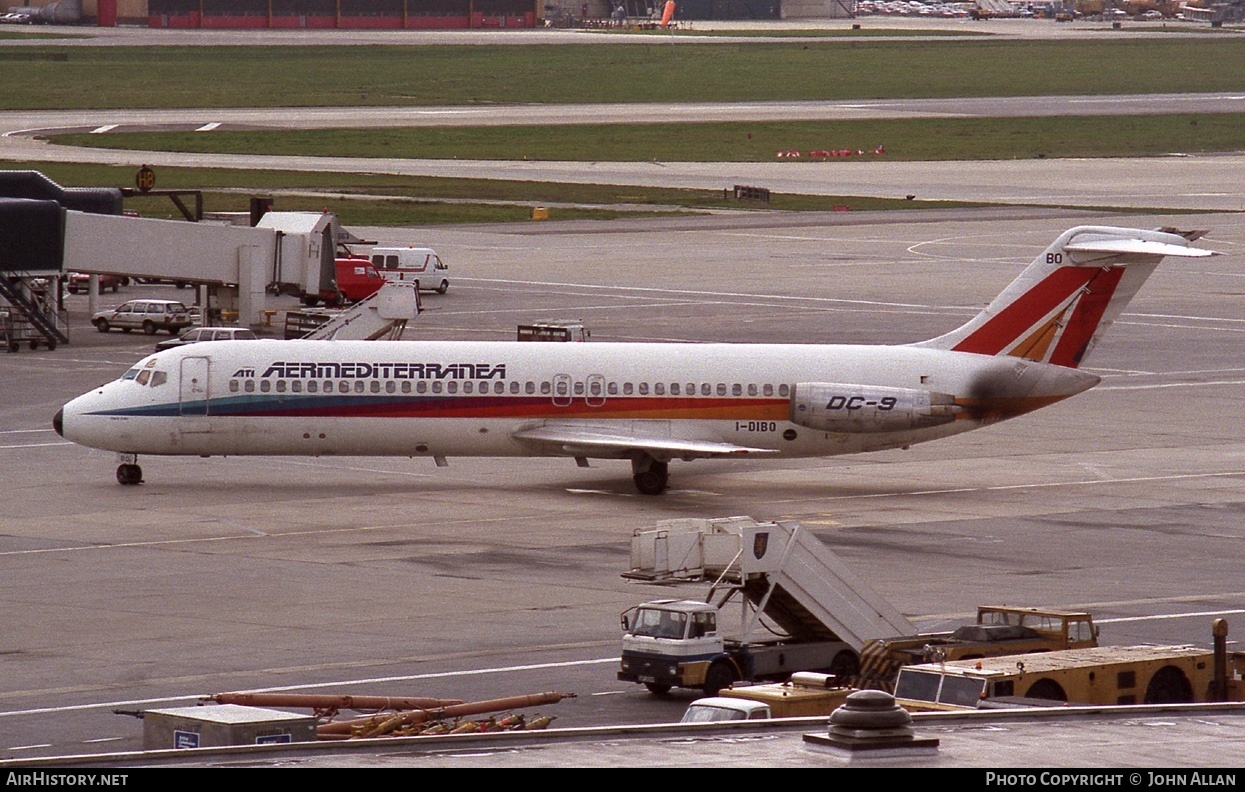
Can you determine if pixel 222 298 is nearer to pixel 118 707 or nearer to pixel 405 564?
pixel 405 564

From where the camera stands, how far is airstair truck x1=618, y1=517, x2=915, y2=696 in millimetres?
33688

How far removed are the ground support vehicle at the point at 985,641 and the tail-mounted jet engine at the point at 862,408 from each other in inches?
659

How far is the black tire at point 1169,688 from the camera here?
30562mm

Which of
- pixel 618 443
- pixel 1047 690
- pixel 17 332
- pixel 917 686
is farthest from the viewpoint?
pixel 17 332

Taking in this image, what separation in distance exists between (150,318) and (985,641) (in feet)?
184

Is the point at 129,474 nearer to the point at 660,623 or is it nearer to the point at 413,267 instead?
the point at 660,623

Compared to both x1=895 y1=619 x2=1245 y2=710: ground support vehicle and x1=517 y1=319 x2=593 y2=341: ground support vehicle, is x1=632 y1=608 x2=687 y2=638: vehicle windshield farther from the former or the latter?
x1=517 y1=319 x2=593 y2=341: ground support vehicle

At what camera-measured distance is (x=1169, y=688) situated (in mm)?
30859

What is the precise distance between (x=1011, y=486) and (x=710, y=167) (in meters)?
102

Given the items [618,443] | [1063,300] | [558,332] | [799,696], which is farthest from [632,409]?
[799,696]

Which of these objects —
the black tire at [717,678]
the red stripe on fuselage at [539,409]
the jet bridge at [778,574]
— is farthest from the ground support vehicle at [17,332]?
the black tire at [717,678]

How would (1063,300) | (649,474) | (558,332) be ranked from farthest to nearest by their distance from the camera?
(558,332)
(1063,300)
(649,474)

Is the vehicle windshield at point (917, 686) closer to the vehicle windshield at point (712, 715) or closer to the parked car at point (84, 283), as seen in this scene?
the vehicle windshield at point (712, 715)

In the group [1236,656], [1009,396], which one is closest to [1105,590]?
[1236,656]
